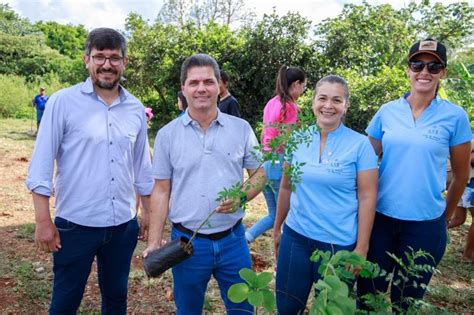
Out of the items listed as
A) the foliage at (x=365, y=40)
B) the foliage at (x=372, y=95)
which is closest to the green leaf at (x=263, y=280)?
the foliage at (x=372, y=95)

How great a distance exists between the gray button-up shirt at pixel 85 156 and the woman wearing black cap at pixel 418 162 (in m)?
1.39

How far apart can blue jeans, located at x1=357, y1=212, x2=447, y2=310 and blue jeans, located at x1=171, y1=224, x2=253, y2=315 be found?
0.68 m

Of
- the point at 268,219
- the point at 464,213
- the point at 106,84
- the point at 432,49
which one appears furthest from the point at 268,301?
the point at 464,213

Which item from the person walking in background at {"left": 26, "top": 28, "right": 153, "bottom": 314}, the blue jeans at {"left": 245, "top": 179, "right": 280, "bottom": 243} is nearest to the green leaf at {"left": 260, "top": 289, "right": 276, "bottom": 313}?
the person walking in background at {"left": 26, "top": 28, "right": 153, "bottom": 314}

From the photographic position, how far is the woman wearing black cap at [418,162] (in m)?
2.24

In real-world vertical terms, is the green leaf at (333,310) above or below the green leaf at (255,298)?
above

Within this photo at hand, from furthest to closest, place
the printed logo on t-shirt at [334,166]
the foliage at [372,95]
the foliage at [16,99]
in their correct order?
the foliage at [16,99]
the foliage at [372,95]
the printed logo on t-shirt at [334,166]

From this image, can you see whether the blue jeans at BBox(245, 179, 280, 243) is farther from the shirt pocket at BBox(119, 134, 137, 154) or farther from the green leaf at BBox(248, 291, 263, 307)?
the green leaf at BBox(248, 291, 263, 307)

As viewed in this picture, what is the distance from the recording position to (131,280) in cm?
393

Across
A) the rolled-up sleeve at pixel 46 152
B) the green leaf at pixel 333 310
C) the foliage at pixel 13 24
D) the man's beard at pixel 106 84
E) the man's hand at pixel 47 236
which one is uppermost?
the foliage at pixel 13 24

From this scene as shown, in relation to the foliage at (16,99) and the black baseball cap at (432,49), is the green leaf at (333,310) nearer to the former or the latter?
the black baseball cap at (432,49)

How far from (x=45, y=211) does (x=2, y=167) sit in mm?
7637

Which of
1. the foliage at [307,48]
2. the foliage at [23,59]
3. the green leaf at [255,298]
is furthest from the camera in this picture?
the foliage at [23,59]

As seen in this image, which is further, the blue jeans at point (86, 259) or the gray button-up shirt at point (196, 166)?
the blue jeans at point (86, 259)
